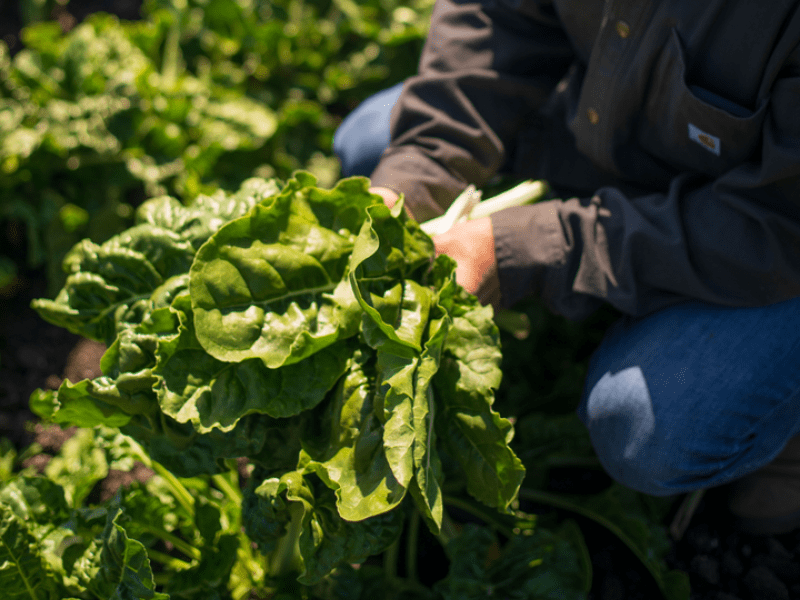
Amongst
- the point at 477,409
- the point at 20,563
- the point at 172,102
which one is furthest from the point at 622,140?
the point at 172,102

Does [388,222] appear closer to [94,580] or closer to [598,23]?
[598,23]

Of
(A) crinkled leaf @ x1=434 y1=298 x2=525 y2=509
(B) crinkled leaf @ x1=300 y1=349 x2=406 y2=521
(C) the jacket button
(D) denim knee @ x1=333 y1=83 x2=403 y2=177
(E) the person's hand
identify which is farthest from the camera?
(D) denim knee @ x1=333 y1=83 x2=403 y2=177

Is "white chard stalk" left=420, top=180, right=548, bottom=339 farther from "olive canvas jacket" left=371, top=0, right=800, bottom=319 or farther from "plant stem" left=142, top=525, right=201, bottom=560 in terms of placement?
"plant stem" left=142, top=525, right=201, bottom=560

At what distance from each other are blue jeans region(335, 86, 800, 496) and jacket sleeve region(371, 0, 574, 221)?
2.33ft

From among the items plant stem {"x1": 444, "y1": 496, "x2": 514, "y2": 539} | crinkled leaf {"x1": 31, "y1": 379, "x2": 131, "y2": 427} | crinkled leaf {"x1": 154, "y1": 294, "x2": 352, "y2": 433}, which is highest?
crinkled leaf {"x1": 154, "y1": 294, "x2": 352, "y2": 433}

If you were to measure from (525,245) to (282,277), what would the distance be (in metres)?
0.66

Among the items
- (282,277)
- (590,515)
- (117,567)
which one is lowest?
(590,515)

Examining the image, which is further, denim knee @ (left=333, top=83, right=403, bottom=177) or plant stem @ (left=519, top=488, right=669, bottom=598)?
denim knee @ (left=333, top=83, right=403, bottom=177)

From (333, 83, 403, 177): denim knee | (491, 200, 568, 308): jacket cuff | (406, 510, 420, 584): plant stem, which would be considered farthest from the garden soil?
(333, 83, 403, 177): denim knee

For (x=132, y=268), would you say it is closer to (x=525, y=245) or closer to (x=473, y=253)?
(x=473, y=253)

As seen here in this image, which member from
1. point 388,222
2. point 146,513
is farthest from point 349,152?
point 146,513

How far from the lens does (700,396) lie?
1.56 meters

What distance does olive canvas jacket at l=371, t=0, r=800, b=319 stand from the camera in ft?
4.53

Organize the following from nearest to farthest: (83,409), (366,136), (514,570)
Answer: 1. (83,409)
2. (514,570)
3. (366,136)
